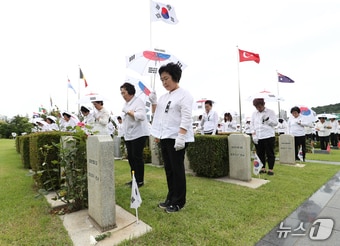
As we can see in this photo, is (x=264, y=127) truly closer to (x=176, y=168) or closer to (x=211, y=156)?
(x=211, y=156)

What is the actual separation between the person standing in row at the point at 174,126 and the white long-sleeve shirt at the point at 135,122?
38.1 inches

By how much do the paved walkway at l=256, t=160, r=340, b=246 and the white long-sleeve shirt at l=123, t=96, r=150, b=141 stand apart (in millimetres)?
2659

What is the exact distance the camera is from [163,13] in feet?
19.4

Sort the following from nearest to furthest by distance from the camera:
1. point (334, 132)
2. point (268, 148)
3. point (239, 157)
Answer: point (239, 157) → point (268, 148) → point (334, 132)

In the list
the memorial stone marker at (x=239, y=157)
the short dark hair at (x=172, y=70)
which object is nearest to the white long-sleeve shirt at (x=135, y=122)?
the short dark hair at (x=172, y=70)

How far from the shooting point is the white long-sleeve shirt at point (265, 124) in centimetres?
546

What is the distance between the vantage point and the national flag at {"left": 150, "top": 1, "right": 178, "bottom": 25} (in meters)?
5.77

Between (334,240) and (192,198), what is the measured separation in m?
1.95

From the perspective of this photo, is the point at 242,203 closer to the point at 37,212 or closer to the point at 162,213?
the point at 162,213

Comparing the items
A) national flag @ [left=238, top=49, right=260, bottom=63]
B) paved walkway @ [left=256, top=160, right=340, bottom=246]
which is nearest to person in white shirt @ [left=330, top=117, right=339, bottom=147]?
national flag @ [left=238, top=49, right=260, bottom=63]

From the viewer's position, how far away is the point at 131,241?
94.0 inches

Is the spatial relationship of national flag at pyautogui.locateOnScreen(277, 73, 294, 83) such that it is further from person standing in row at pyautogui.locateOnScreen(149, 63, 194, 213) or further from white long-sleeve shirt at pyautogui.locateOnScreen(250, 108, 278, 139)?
person standing in row at pyautogui.locateOnScreen(149, 63, 194, 213)

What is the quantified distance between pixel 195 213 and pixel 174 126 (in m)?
1.27

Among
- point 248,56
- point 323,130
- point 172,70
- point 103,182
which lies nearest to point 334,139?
point 323,130
